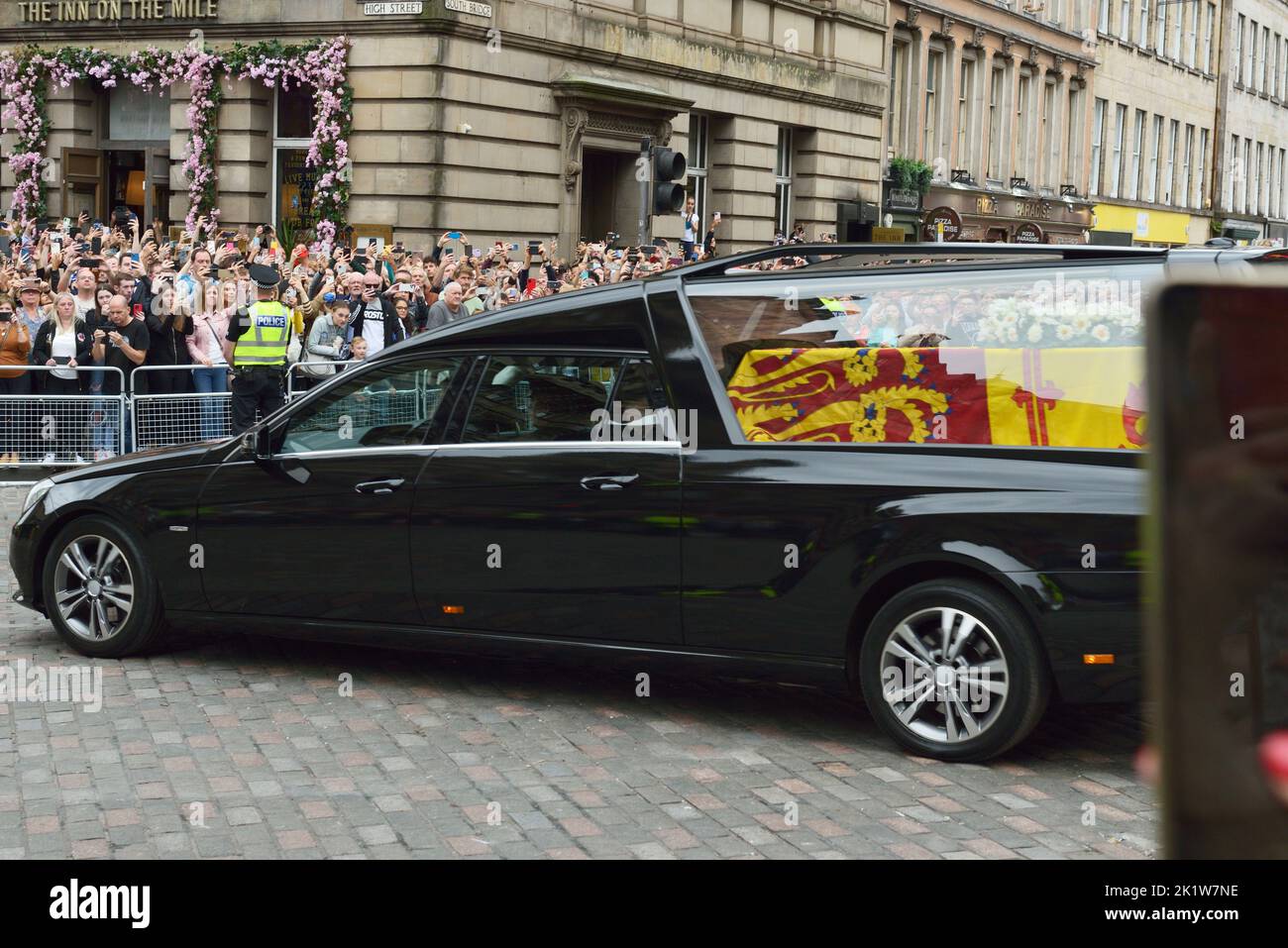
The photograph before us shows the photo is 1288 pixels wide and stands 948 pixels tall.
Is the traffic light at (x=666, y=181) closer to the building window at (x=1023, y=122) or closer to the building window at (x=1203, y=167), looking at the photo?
the building window at (x=1023, y=122)

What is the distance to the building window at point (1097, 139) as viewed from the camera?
58531 mm

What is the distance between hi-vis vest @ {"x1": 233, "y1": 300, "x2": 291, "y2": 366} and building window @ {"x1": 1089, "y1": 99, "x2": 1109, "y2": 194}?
47108 mm

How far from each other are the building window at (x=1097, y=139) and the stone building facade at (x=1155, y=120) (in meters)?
0.03

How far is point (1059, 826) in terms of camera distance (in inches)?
219

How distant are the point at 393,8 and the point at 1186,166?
48616 millimetres

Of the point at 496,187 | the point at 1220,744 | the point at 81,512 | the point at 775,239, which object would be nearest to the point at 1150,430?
the point at 1220,744

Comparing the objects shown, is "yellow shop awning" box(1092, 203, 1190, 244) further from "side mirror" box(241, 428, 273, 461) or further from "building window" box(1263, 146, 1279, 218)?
"side mirror" box(241, 428, 273, 461)

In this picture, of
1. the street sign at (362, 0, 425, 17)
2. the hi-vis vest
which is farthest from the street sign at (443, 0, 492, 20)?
the hi-vis vest

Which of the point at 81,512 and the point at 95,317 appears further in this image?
the point at 95,317

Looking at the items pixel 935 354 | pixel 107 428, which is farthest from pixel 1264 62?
pixel 935 354

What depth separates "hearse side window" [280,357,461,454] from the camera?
7.28m

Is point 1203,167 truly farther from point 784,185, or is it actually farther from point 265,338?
point 265,338
